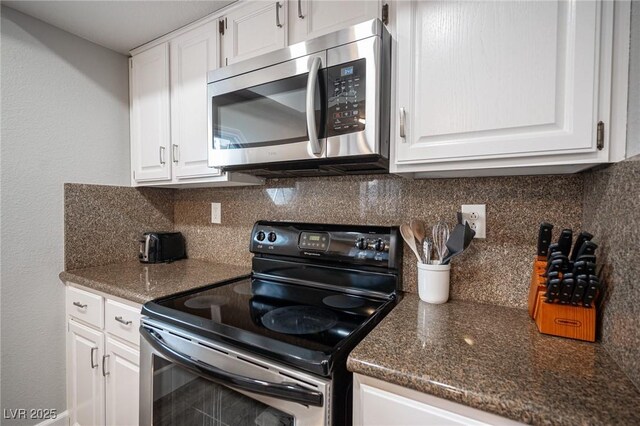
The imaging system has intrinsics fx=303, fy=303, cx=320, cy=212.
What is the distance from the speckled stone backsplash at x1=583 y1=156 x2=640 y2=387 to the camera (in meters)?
0.62

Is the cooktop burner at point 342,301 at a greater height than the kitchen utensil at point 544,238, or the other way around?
the kitchen utensil at point 544,238

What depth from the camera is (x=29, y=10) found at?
1425 millimetres

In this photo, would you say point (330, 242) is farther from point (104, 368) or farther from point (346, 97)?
point (104, 368)

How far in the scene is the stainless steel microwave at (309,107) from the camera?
0.97 metres

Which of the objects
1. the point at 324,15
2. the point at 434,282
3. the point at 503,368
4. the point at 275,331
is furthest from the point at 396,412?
the point at 324,15

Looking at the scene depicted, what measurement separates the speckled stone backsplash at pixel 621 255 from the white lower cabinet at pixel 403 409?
0.33 meters

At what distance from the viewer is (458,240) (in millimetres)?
1062

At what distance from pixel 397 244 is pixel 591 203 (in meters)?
0.60

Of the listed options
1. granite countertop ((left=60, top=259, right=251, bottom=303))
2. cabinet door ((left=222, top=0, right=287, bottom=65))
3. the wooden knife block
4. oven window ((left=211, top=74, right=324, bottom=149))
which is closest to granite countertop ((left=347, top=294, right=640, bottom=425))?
the wooden knife block

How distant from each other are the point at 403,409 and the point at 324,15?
128 cm

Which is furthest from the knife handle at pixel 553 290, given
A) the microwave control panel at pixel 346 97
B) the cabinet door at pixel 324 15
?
the cabinet door at pixel 324 15

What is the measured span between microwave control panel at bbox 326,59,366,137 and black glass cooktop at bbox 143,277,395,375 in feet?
2.04

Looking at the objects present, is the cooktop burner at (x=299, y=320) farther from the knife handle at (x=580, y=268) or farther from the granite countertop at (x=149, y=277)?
the knife handle at (x=580, y=268)

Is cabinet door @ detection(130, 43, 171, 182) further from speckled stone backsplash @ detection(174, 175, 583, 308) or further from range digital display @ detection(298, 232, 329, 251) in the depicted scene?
range digital display @ detection(298, 232, 329, 251)
